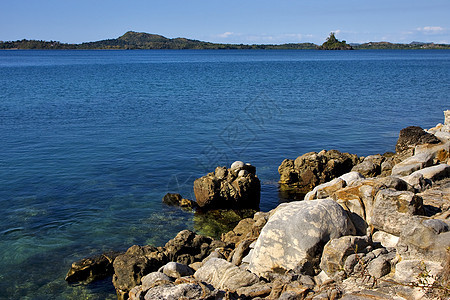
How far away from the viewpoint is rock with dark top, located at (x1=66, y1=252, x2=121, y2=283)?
47.9 ft

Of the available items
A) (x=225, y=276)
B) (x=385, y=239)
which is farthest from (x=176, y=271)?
(x=385, y=239)

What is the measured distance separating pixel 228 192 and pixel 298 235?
31.6 feet

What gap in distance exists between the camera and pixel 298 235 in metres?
11.4

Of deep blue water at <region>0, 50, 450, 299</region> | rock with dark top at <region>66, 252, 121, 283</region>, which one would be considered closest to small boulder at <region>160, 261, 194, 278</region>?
deep blue water at <region>0, 50, 450, 299</region>

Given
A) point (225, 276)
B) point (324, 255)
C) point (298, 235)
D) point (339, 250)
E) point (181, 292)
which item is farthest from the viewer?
point (298, 235)

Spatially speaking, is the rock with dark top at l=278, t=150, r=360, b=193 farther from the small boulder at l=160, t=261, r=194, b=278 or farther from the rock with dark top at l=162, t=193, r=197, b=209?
the small boulder at l=160, t=261, r=194, b=278

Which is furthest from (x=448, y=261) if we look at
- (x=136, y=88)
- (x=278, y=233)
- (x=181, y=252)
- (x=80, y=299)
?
(x=136, y=88)

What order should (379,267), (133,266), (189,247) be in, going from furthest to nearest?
(189,247) → (133,266) → (379,267)

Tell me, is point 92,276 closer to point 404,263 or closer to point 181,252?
point 181,252

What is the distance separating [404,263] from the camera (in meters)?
9.85

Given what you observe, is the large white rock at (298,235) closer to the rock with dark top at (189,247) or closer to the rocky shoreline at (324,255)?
the rocky shoreline at (324,255)

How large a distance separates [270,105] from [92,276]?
3759cm

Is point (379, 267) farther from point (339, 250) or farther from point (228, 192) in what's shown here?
point (228, 192)

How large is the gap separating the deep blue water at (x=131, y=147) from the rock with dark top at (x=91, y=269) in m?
0.42
